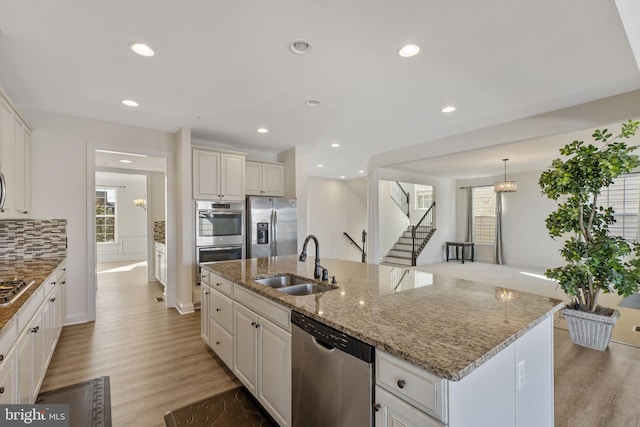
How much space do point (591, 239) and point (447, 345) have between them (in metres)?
3.04

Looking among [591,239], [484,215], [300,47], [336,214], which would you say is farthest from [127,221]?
[484,215]

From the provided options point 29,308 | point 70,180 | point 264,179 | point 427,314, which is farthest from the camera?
point 264,179

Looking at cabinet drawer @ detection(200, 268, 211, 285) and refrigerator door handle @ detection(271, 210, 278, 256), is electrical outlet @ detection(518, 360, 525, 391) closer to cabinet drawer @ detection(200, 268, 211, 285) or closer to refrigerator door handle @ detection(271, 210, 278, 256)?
cabinet drawer @ detection(200, 268, 211, 285)

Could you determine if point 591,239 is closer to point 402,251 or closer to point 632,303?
point 632,303

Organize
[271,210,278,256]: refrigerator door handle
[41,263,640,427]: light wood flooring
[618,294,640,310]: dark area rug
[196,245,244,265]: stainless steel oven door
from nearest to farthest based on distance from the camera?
[41,263,640,427]: light wood flooring < [196,245,244,265]: stainless steel oven door < [618,294,640,310]: dark area rug < [271,210,278,256]: refrigerator door handle

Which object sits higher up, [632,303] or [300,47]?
[300,47]

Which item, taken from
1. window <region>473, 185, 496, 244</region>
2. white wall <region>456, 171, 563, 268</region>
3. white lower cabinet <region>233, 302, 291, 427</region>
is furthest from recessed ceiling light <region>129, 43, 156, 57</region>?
window <region>473, 185, 496, 244</region>

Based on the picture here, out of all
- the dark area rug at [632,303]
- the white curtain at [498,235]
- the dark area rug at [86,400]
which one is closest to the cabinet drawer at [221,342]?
the dark area rug at [86,400]

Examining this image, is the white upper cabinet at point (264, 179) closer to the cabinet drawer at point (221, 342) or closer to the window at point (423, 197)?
the cabinet drawer at point (221, 342)

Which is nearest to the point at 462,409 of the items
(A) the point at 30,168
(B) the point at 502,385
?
(B) the point at 502,385

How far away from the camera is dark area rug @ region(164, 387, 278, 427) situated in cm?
Answer: 194

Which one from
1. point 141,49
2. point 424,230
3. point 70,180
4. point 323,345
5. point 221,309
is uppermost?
point 141,49

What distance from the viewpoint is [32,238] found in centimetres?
341

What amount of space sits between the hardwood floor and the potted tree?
11.5ft
